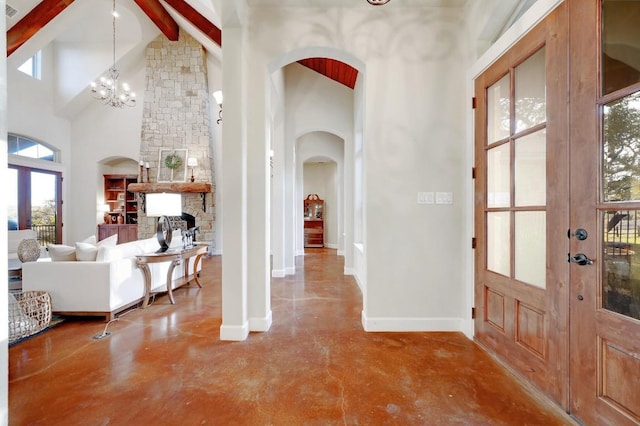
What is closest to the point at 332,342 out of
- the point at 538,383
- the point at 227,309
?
the point at 227,309

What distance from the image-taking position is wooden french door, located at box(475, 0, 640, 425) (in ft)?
4.27

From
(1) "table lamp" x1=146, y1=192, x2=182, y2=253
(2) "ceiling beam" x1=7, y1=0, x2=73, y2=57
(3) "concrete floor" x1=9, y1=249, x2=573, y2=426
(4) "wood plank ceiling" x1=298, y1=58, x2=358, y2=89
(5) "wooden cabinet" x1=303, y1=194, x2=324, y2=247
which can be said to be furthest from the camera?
(5) "wooden cabinet" x1=303, y1=194, x2=324, y2=247

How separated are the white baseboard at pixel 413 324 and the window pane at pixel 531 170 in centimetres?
133

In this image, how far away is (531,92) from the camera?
186cm

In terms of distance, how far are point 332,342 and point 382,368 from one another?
0.53m

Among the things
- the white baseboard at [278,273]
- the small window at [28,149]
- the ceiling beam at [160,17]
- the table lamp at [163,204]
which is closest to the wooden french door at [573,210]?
the table lamp at [163,204]

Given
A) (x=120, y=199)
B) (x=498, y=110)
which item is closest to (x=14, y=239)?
(x=120, y=199)

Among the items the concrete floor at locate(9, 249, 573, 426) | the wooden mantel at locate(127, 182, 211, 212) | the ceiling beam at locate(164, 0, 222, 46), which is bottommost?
the concrete floor at locate(9, 249, 573, 426)

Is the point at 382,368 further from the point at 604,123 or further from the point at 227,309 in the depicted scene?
the point at 604,123

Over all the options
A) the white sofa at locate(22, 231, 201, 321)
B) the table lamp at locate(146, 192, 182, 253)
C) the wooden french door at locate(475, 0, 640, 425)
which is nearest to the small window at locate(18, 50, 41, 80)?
the white sofa at locate(22, 231, 201, 321)

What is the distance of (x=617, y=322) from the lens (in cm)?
131

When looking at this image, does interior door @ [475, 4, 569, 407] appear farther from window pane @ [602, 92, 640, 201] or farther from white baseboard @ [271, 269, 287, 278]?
white baseboard @ [271, 269, 287, 278]

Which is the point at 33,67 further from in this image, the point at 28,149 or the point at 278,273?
the point at 278,273

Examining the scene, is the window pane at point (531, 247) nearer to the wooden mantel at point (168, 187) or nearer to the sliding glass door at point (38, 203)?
the wooden mantel at point (168, 187)
